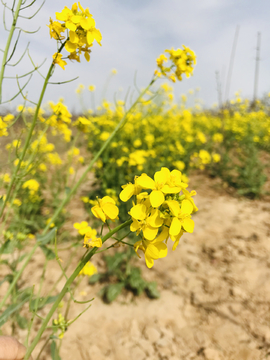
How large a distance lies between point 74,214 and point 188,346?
2200 mm

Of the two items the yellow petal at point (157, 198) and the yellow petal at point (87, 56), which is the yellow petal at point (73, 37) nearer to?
the yellow petal at point (87, 56)

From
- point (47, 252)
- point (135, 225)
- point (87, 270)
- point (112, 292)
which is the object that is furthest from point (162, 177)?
point (112, 292)

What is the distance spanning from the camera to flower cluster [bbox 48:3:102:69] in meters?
0.95

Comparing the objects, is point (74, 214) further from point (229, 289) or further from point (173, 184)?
point (173, 184)

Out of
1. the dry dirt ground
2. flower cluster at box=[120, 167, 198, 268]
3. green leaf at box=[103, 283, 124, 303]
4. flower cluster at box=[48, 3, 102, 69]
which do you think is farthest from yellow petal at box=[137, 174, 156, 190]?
green leaf at box=[103, 283, 124, 303]

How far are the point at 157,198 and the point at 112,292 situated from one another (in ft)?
5.99

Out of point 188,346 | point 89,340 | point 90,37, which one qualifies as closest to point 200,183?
point 188,346

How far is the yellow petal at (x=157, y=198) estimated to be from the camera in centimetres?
61

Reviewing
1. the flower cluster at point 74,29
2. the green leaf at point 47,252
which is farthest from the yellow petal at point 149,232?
the green leaf at point 47,252

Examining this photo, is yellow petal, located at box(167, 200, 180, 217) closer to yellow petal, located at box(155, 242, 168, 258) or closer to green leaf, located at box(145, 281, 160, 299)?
yellow petal, located at box(155, 242, 168, 258)

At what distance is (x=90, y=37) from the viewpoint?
97cm

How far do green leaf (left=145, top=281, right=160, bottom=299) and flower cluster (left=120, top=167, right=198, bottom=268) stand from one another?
1.74 meters

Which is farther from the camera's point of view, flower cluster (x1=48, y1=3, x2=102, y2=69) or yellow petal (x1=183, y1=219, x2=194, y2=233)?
flower cluster (x1=48, y1=3, x2=102, y2=69)

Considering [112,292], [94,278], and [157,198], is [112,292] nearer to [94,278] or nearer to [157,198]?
[94,278]
